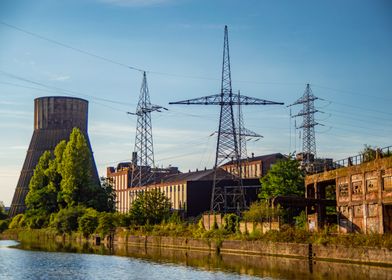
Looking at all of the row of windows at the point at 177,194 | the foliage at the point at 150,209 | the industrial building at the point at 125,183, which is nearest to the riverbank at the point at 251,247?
the foliage at the point at 150,209

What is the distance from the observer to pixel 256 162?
10606cm

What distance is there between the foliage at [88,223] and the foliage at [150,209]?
5.32m

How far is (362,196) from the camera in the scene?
41969 millimetres

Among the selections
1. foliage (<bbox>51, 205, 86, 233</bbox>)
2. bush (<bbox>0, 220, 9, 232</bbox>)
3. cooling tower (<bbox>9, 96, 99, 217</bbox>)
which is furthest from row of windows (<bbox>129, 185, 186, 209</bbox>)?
bush (<bbox>0, 220, 9, 232</bbox>)

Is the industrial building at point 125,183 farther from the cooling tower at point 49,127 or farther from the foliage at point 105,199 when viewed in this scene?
the foliage at point 105,199

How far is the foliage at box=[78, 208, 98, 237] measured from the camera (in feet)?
219

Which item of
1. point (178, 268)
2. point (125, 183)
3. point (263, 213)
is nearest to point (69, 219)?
point (263, 213)

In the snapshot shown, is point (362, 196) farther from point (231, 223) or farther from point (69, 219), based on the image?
point (69, 219)

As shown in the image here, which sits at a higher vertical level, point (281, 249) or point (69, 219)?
point (69, 219)

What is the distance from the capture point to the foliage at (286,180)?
57781mm

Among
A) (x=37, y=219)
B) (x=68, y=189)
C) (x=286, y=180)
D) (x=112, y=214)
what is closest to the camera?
(x=286, y=180)

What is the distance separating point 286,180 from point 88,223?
23314 mm

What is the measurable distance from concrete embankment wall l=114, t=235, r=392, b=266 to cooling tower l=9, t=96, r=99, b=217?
4415 cm

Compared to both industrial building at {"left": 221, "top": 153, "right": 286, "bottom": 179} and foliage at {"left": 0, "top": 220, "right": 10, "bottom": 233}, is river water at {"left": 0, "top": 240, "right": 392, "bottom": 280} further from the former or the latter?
industrial building at {"left": 221, "top": 153, "right": 286, "bottom": 179}
